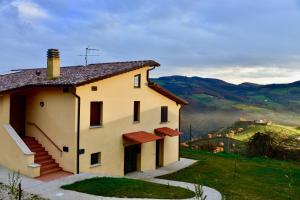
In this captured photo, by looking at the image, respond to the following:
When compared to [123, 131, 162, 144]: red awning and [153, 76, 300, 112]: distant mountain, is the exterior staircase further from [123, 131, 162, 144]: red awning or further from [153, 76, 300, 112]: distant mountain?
[153, 76, 300, 112]: distant mountain

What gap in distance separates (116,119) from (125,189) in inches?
240

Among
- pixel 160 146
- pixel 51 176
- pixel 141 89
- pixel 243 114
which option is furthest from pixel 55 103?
pixel 243 114

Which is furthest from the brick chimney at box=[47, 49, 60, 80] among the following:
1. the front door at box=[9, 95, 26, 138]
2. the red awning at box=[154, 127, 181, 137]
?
the red awning at box=[154, 127, 181, 137]

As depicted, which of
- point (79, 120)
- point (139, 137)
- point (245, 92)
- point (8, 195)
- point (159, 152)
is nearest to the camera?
point (8, 195)

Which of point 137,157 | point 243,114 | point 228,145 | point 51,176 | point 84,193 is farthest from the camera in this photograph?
point 243,114

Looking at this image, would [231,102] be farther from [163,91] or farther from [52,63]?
[52,63]

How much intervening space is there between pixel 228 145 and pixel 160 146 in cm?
1643

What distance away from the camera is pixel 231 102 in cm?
10825

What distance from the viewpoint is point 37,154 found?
18.1 metres

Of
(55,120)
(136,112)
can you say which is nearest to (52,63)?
(55,120)

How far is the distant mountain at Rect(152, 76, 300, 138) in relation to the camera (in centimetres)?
8075

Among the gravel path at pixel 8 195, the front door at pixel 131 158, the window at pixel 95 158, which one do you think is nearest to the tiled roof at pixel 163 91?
the front door at pixel 131 158

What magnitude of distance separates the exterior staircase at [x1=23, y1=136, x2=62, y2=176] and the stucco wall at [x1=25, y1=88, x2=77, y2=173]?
203mm

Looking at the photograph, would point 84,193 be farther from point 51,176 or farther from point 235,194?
point 235,194
